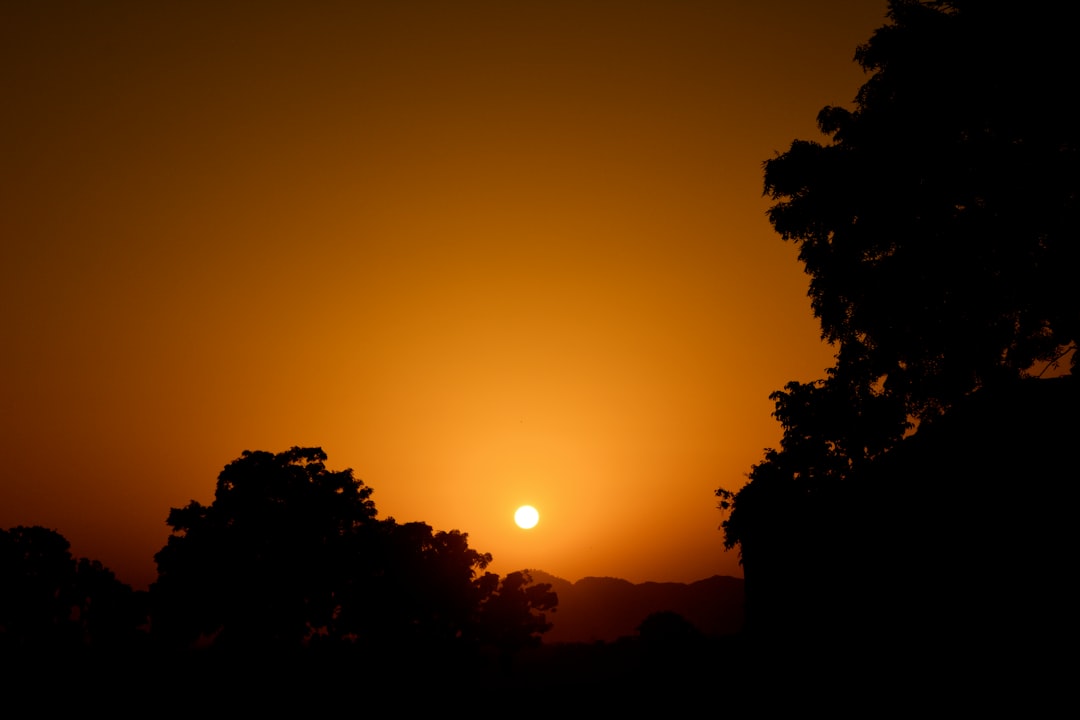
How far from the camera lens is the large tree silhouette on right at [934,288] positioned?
13.9 m

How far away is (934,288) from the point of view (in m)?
18.6

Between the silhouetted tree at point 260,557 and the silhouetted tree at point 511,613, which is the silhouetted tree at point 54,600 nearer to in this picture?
the silhouetted tree at point 260,557

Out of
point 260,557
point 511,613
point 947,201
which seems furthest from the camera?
point 511,613

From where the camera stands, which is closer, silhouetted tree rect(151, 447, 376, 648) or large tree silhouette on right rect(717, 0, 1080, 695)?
large tree silhouette on right rect(717, 0, 1080, 695)

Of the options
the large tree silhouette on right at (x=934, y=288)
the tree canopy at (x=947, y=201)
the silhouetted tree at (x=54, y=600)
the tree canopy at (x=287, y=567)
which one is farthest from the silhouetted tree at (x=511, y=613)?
the tree canopy at (x=947, y=201)

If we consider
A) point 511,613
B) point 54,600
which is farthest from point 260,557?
point 511,613

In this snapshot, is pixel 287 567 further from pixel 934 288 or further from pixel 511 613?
pixel 934 288

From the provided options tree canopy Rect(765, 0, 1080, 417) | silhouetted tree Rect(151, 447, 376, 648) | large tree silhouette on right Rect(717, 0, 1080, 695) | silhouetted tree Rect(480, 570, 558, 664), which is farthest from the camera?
silhouetted tree Rect(480, 570, 558, 664)

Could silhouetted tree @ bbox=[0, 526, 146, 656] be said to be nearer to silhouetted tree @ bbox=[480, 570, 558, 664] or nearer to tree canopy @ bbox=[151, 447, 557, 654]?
Answer: tree canopy @ bbox=[151, 447, 557, 654]

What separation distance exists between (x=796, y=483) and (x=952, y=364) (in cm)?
834

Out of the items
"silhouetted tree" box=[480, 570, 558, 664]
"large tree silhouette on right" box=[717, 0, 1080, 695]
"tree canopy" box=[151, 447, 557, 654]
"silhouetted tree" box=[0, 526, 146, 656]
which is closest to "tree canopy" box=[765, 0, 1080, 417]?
"large tree silhouette on right" box=[717, 0, 1080, 695]

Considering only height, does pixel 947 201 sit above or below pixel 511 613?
above

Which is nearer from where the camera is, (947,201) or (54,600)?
(947,201)

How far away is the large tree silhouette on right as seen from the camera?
13922 millimetres
